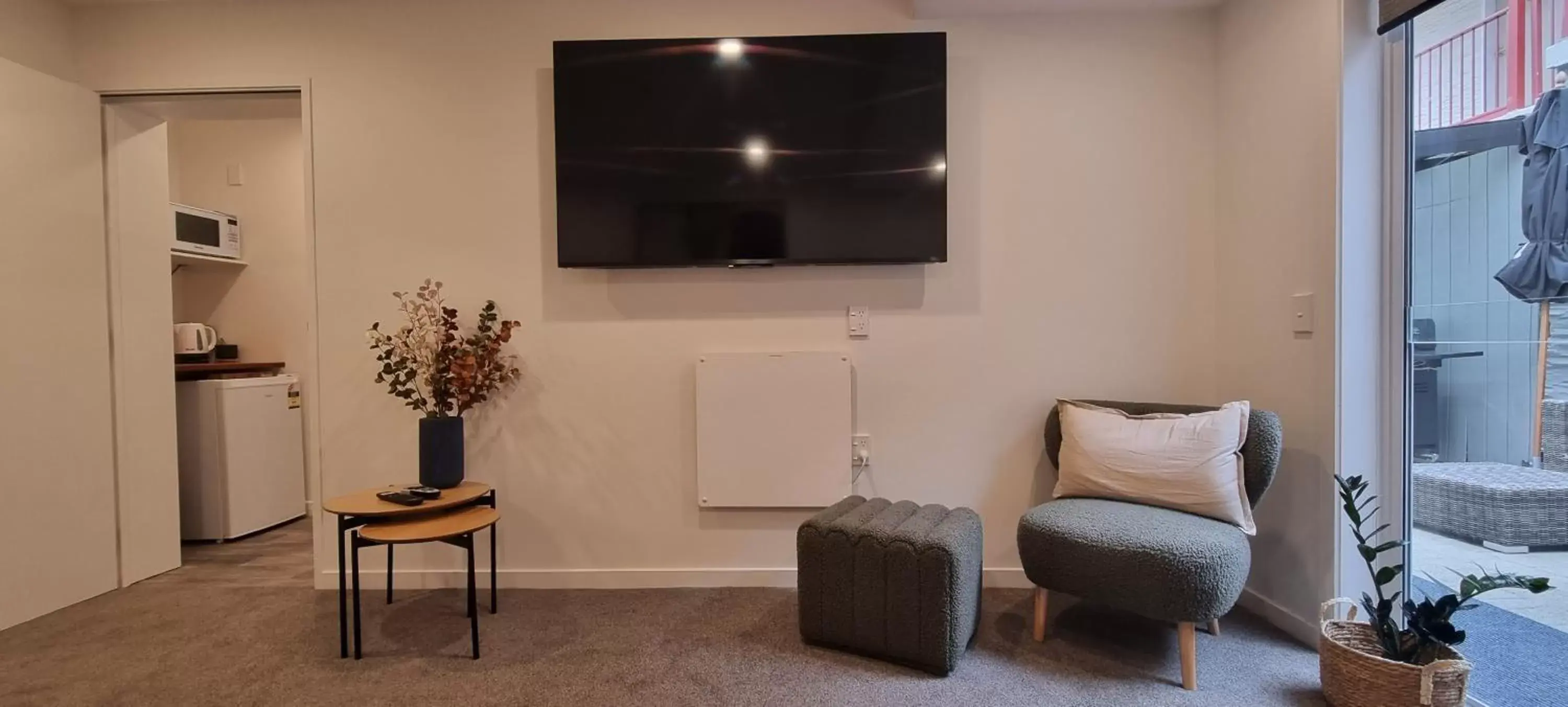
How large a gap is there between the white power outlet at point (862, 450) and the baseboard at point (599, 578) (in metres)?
0.50

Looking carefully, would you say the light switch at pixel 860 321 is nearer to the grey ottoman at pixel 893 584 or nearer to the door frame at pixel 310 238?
the grey ottoman at pixel 893 584

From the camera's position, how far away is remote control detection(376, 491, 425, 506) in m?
2.13

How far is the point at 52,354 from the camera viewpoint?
8.02ft

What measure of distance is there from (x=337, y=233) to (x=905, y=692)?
2.72 metres

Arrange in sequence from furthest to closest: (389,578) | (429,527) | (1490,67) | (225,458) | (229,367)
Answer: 1. (229,367)
2. (225,458)
3. (389,578)
4. (429,527)
5. (1490,67)

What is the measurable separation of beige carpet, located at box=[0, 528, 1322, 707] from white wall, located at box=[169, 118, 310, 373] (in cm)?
196

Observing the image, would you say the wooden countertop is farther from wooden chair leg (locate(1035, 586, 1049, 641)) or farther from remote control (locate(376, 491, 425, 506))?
wooden chair leg (locate(1035, 586, 1049, 641))

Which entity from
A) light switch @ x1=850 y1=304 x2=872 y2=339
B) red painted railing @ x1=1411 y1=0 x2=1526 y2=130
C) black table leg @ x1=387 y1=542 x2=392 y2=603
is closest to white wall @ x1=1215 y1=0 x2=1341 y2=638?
red painted railing @ x1=1411 y1=0 x2=1526 y2=130

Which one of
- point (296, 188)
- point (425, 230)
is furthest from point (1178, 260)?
point (296, 188)

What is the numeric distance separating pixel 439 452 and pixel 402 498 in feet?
0.74

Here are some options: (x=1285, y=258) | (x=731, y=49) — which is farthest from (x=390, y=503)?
(x=1285, y=258)

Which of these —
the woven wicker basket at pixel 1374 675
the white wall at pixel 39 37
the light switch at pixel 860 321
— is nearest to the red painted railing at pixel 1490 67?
the woven wicker basket at pixel 1374 675

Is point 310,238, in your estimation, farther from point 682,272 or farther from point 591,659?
point 591,659

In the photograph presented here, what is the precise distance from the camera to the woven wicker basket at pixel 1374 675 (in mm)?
1553
